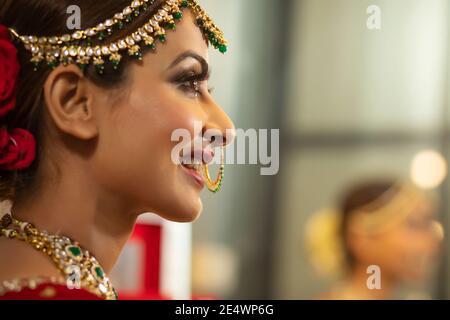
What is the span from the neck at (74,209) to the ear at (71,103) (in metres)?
0.07

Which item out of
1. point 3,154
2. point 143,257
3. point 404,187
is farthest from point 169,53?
point 404,187

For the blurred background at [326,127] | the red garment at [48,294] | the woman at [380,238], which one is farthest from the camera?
the woman at [380,238]

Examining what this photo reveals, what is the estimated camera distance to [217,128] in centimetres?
99

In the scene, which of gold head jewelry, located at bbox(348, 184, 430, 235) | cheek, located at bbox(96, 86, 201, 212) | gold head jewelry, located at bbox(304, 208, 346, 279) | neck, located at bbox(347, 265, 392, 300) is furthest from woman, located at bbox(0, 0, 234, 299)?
gold head jewelry, located at bbox(304, 208, 346, 279)

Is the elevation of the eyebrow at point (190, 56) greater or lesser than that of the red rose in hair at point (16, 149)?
greater

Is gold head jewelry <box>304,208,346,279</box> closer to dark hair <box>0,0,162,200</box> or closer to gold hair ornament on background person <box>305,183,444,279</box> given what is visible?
gold hair ornament on background person <box>305,183,444,279</box>

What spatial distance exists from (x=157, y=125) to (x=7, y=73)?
0.21 m

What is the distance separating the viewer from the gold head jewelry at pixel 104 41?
0.96 m

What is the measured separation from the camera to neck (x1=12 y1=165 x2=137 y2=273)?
1012 millimetres

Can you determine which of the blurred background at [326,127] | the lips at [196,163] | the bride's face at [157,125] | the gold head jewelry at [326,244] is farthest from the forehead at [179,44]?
the gold head jewelry at [326,244]

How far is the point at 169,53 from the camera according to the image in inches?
39.2

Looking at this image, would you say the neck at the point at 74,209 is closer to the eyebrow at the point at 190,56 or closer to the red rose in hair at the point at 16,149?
the red rose in hair at the point at 16,149

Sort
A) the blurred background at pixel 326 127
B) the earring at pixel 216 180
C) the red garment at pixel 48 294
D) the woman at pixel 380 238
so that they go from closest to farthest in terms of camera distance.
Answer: the red garment at pixel 48 294 → the earring at pixel 216 180 → the blurred background at pixel 326 127 → the woman at pixel 380 238

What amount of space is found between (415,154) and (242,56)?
1724mm
